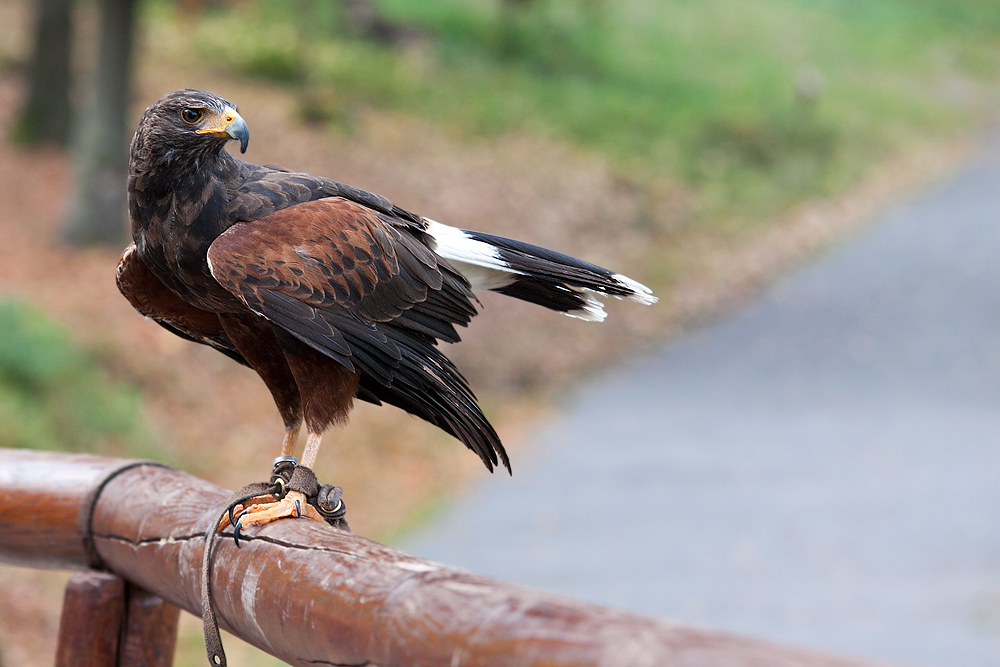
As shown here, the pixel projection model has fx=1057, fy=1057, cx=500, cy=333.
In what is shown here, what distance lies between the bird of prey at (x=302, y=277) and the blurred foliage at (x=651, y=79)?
10.8 m

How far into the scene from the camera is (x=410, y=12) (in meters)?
18.1

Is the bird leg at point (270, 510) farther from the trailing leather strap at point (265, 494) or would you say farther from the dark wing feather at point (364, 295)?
the dark wing feather at point (364, 295)

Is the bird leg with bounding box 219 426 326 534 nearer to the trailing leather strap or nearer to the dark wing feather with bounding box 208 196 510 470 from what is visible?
the trailing leather strap

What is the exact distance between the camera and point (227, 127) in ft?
6.67

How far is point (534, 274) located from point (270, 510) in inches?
Answer: 31.2

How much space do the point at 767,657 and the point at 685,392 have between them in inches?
311

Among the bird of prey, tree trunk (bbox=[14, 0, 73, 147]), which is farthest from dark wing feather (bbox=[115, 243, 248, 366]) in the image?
tree trunk (bbox=[14, 0, 73, 147])

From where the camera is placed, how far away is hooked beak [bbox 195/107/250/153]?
2.03 m

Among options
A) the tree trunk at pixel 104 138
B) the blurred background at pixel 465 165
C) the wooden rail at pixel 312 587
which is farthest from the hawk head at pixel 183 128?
the tree trunk at pixel 104 138

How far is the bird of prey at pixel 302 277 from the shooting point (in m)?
2.02

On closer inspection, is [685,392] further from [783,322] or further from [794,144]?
[794,144]

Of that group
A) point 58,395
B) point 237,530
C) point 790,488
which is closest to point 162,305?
point 237,530

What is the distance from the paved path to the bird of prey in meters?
3.53

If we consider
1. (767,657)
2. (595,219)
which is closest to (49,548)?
(767,657)
